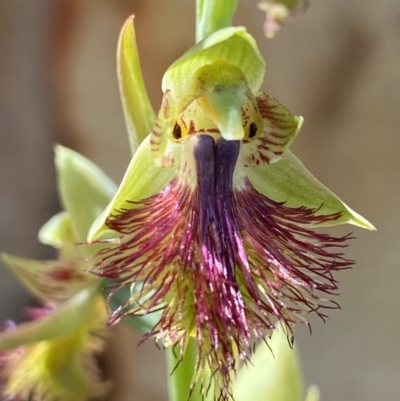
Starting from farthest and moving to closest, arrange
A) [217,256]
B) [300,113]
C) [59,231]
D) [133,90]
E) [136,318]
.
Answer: [300,113] < [59,231] < [136,318] < [133,90] < [217,256]

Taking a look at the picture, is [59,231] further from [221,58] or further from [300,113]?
[300,113]

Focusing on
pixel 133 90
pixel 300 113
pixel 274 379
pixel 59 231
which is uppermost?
pixel 300 113

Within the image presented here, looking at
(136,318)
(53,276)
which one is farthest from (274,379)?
(53,276)

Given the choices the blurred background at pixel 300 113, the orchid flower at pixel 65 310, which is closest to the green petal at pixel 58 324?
the orchid flower at pixel 65 310

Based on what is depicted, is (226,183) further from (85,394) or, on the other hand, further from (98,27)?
(98,27)

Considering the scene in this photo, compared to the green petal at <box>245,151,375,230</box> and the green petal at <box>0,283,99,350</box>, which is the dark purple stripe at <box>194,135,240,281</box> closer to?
the green petal at <box>245,151,375,230</box>

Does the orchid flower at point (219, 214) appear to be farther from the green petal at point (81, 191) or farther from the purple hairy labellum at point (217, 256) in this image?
the green petal at point (81, 191)

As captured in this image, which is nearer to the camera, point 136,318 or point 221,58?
point 221,58

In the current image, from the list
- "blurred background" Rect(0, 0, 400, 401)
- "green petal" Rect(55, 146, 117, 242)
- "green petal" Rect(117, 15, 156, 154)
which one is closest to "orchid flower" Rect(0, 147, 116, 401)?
"green petal" Rect(55, 146, 117, 242)

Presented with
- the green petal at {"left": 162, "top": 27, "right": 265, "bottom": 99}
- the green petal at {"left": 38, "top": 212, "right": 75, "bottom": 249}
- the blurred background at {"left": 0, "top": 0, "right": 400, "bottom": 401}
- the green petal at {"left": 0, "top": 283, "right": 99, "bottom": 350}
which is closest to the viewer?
the green petal at {"left": 162, "top": 27, "right": 265, "bottom": 99}
